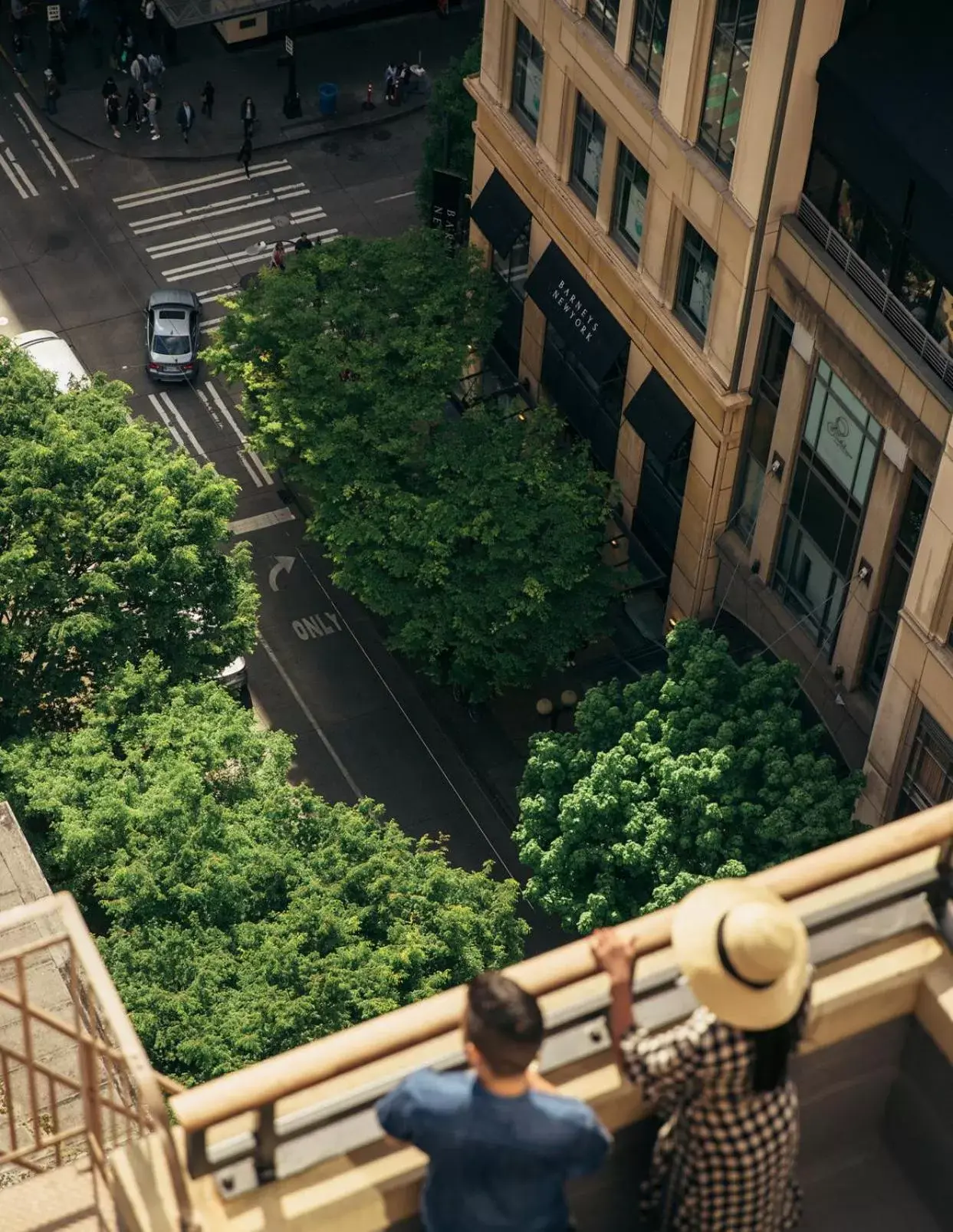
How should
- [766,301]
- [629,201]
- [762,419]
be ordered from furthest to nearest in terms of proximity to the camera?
1. [629,201]
2. [762,419]
3. [766,301]

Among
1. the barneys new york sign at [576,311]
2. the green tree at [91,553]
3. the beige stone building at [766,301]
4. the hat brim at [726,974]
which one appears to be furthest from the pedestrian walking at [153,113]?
the hat brim at [726,974]

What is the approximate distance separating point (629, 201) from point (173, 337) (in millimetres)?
22320

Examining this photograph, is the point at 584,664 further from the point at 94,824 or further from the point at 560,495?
the point at 94,824

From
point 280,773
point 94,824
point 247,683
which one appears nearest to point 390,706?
point 247,683

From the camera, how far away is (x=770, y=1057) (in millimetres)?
13562

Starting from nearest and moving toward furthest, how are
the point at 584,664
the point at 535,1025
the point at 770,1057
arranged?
the point at 535,1025 < the point at 770,1057 < the point at 584,664

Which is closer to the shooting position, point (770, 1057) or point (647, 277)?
point (770, 1057)

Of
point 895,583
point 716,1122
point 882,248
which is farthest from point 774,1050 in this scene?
point 895,583

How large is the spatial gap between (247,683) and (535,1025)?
49681mm

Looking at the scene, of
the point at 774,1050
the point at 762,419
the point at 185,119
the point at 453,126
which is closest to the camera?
the point at 774,1050

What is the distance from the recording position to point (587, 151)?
54812 mm

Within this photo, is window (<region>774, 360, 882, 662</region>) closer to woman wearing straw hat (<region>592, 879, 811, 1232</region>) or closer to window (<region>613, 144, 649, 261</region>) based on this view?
window (<region>613, 144, 649, 261</region>)

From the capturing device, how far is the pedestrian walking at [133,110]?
7962cm

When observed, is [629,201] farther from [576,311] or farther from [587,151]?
[576,311]
